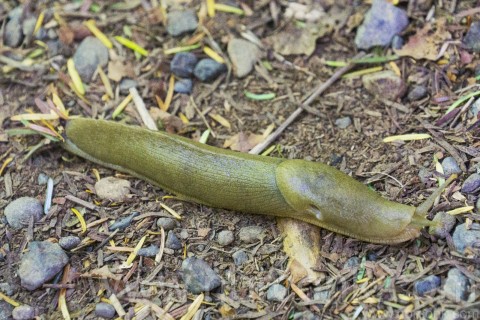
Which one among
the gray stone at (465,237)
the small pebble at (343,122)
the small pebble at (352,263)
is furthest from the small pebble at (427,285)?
the small pebble at (343,122)

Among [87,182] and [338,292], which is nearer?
[338,292]

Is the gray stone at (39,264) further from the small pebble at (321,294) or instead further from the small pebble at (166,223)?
the small pebble at (321,294)

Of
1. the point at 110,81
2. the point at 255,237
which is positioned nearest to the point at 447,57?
the point at 255,237

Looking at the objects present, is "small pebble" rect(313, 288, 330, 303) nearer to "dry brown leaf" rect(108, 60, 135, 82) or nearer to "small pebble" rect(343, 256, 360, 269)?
"small pebble" rect(343, 256, 360, 269)

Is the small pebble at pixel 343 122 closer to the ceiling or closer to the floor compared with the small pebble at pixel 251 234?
closer to the ceiling

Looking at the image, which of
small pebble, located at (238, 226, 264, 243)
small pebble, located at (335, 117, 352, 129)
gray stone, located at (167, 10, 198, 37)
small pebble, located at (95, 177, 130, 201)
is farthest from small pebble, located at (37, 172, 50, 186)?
small pebble, located at (335, 117, 352, 129)

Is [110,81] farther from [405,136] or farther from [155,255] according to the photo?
[405,136]
